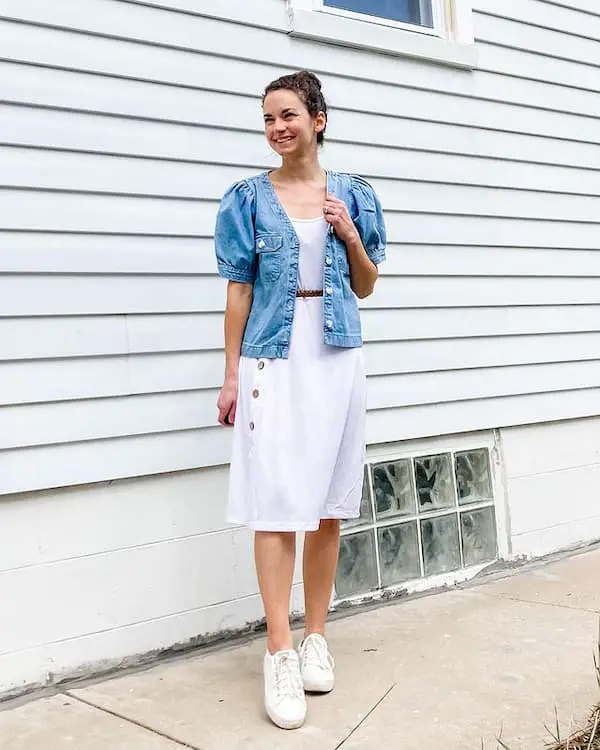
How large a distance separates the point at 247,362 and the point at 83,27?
128 cm

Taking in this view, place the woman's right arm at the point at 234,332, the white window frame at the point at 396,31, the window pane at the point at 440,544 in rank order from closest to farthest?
the woman's right arm at the point at 234,332, the white window frame at the point at 396,31, the window pane at the point at 440,544

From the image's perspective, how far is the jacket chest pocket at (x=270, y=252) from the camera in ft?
8.13

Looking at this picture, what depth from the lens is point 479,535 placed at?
4.04 meters

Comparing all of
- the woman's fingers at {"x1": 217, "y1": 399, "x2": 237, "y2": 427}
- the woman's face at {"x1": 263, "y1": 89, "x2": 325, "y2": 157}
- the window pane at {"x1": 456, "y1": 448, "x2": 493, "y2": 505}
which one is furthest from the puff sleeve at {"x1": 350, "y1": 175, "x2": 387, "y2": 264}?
the window pane at {"x1": 456, "y1": 448, "x2": 493, "y2": 505}

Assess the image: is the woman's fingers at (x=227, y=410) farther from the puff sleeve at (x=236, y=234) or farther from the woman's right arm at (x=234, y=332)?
the puff sleeve at (x=236, y=234)

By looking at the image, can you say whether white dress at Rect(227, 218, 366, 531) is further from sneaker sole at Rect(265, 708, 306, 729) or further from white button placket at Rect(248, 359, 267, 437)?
sneaker sole at Rect(265, 708, 306, 729)

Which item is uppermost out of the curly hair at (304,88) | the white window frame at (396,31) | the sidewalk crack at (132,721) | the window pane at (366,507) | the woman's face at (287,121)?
the white window frame at (396,31)

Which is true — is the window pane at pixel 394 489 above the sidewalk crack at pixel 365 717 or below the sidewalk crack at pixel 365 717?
above

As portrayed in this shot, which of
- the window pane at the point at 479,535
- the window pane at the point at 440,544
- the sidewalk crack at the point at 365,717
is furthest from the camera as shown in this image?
the window pane at the point at 479,535

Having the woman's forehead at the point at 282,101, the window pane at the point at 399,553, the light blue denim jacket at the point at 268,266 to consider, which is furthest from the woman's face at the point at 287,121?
the window pane at the point at 399,553

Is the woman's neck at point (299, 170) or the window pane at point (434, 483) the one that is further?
the window pane at point (434, 483)

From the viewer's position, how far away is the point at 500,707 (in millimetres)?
2477

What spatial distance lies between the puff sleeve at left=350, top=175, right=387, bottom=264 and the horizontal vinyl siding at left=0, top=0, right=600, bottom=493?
0.70 m

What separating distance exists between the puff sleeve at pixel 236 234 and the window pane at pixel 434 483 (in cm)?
164
